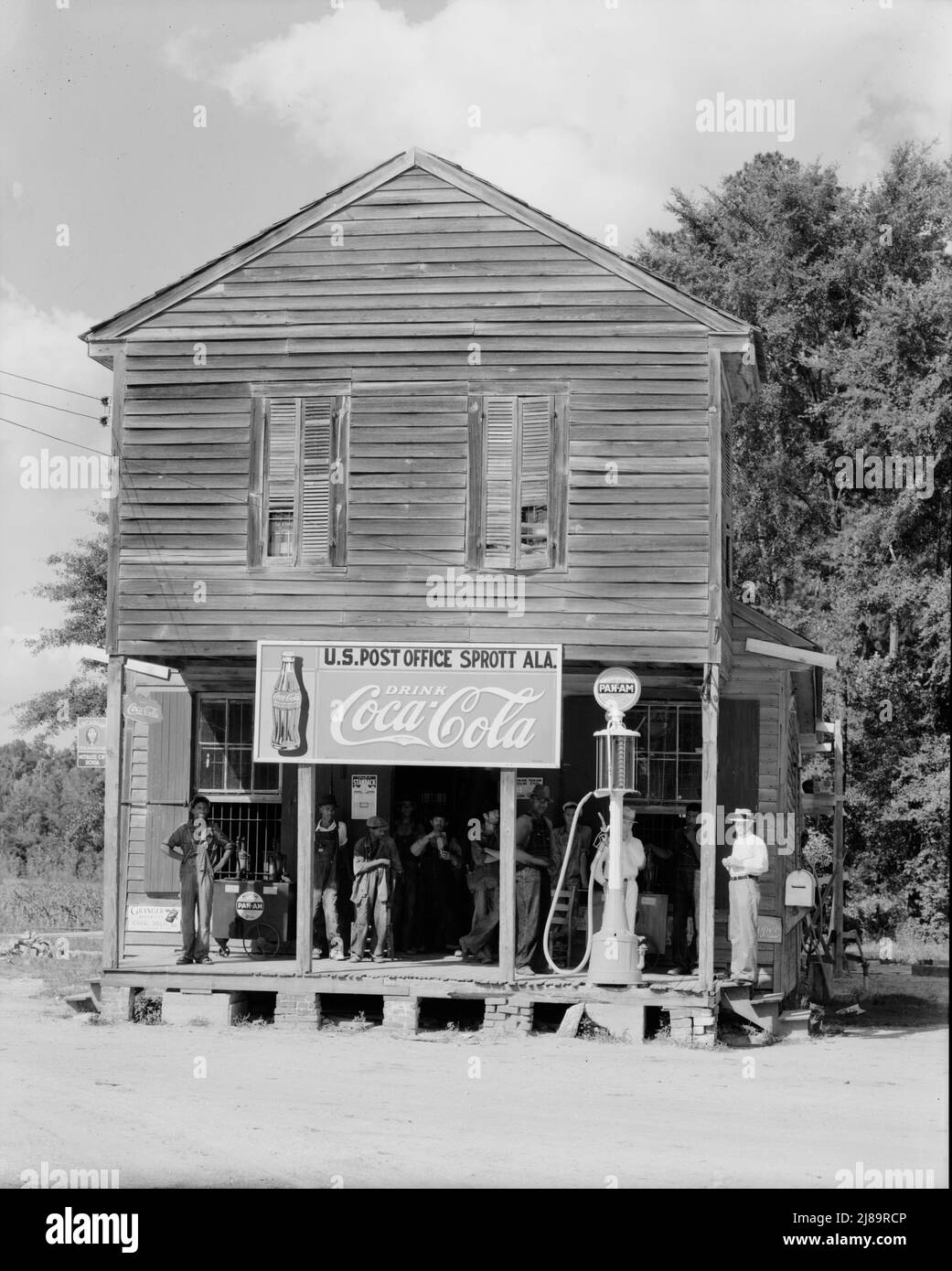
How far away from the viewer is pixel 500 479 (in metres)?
17.1

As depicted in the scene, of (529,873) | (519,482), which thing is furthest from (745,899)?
(519,482)

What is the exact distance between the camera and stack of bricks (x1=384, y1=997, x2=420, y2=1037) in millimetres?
16609

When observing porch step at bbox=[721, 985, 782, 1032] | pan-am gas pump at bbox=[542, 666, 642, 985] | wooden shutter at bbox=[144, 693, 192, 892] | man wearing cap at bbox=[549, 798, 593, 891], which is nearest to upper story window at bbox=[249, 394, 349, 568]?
pan-am gas pump at bbox=[542, 666, 642, 985]

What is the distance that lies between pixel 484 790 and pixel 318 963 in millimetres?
3324

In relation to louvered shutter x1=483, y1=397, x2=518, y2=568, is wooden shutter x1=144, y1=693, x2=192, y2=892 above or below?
below

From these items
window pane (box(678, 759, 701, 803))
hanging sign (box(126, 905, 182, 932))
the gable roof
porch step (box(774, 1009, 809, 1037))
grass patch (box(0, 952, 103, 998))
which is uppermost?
the gable roof

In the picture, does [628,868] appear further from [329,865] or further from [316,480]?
[316,480]

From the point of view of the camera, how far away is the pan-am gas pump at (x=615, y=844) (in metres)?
16.4

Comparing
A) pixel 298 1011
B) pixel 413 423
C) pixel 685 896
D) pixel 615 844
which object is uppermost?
pixel 413 423

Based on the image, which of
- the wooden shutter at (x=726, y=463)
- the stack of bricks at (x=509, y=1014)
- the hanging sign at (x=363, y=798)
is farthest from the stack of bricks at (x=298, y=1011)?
the wooden shutter at (x=726, y=463)

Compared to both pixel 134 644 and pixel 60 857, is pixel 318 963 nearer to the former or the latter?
pixel 134 644

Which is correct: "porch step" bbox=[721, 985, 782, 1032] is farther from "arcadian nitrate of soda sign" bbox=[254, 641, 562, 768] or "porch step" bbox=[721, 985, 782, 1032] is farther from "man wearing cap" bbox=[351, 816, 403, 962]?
"man wearing cap" bbox=[351, 816, 403, 962]

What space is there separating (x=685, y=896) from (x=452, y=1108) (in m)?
6.14

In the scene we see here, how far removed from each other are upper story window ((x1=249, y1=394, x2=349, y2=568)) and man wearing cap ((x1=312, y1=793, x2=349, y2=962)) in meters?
2.85
